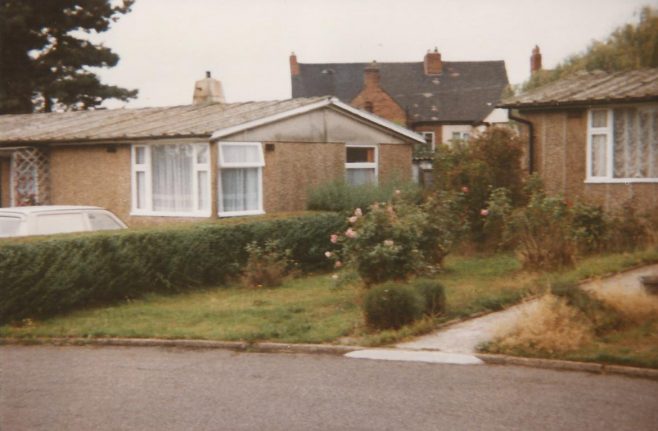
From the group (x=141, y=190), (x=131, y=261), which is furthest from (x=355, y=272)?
(x=141, y=190)

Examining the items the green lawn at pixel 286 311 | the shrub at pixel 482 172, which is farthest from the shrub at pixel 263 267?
the shrub at pixel 482 172

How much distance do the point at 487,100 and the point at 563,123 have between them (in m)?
37.7

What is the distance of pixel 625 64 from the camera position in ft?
110

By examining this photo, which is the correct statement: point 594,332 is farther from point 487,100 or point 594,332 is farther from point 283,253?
point 487,100

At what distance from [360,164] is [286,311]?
36.7 feet

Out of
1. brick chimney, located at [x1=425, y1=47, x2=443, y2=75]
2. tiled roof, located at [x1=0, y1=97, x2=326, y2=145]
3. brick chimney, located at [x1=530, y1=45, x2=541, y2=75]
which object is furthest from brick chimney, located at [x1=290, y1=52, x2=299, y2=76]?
tiled roof, located at [x1=0, y1=97, x2=326, y2=145]

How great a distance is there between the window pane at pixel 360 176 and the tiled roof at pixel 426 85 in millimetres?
30727

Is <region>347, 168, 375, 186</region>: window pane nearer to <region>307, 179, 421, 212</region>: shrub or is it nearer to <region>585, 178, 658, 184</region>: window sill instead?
<region>307, 179, 421, 212</region>: shrub

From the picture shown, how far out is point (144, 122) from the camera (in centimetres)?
2266

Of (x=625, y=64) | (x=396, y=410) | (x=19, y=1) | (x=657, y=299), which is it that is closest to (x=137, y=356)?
(x=396, y=410)

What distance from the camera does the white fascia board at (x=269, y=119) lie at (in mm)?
19125

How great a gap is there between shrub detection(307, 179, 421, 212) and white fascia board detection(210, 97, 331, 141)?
2002 mm

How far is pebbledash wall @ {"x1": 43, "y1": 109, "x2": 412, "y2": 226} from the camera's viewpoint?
2056cm

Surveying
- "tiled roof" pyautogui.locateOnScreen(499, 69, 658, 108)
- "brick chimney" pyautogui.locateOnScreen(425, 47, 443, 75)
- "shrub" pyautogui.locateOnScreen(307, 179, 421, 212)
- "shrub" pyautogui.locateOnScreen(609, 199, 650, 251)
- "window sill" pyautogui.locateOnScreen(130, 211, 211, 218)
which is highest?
"brick chimney" pyautogui.locateOnScreen(425, 47, 443, 75)
